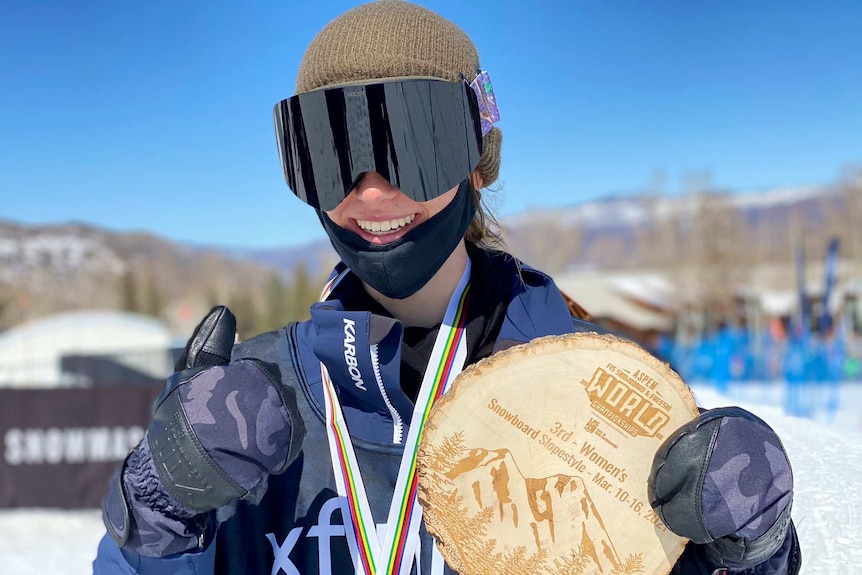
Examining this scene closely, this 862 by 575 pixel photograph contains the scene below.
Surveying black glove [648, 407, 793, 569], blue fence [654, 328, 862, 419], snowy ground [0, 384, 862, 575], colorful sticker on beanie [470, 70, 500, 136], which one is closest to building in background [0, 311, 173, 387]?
blue fence [654, 328, 862, 419]

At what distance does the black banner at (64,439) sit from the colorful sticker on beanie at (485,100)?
7.22 m

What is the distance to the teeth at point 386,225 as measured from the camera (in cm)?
Answer: 155

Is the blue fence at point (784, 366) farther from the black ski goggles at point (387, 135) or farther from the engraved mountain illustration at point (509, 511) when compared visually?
the engraved mountain illustration at point (509, 511)

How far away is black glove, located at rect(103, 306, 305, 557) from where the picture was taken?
1.17m

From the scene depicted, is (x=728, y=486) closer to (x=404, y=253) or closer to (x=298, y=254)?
(x=404, y=253)

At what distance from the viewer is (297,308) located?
185 ft

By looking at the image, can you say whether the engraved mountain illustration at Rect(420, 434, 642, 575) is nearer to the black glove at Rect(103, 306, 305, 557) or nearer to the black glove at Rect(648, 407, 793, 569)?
the black glove at Rect(648, 407, 793, 569)

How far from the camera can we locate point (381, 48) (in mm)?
1453

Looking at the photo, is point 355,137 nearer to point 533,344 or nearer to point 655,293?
point 533,344

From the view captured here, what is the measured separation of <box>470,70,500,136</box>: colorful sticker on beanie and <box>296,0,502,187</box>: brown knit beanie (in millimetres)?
80

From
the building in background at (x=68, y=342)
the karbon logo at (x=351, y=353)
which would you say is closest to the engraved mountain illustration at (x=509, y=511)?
the karbon logo at (x=351, y=353)

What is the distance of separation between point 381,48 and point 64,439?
26.3ft

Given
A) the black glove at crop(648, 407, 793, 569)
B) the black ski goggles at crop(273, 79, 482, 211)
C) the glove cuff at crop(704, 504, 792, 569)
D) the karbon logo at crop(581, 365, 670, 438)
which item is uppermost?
the black ski goggles at crop(273, 79, 482, 211)

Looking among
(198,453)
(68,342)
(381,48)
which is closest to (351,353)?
(198,453)
